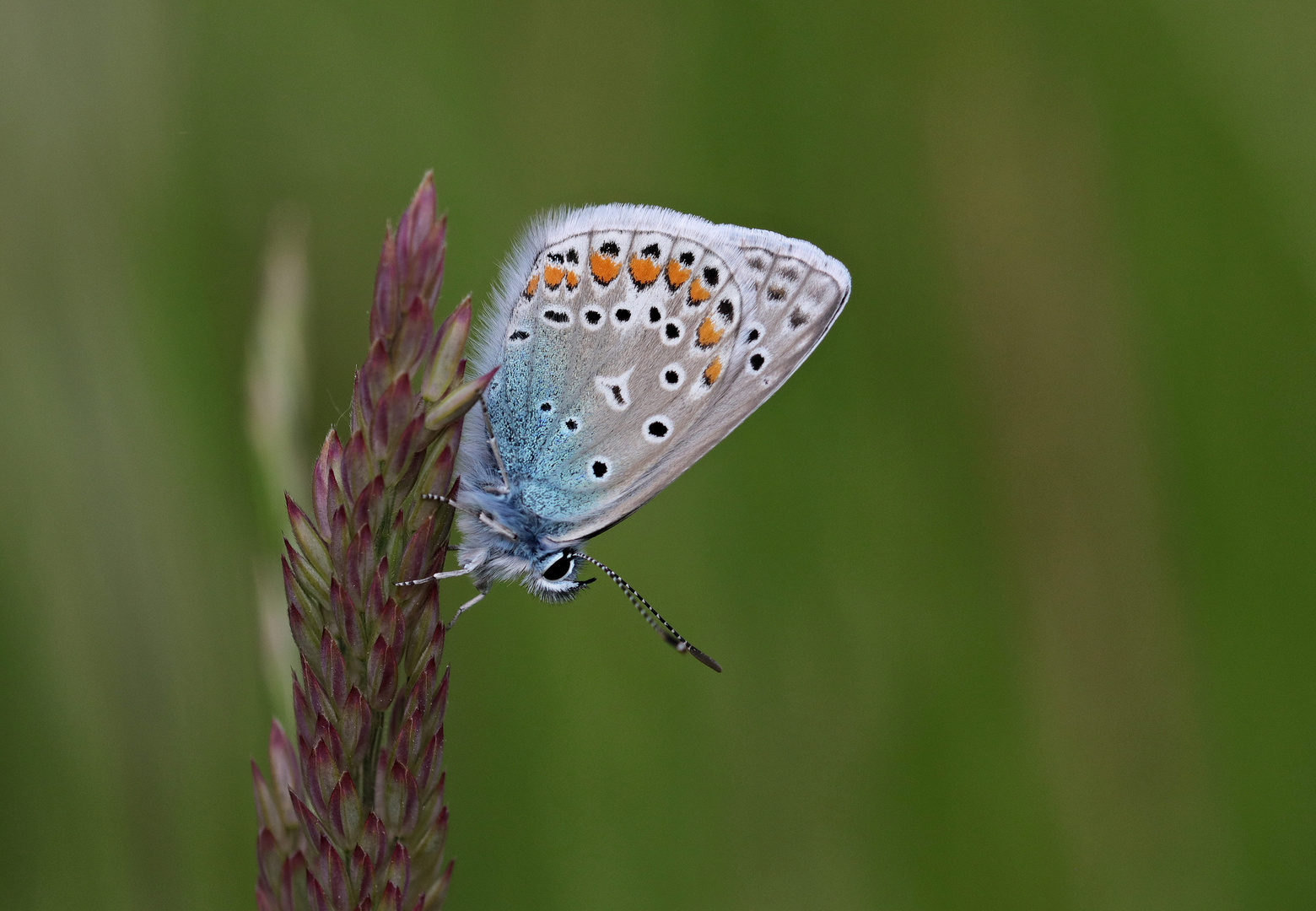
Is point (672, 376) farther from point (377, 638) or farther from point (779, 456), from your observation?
point (377, 638)

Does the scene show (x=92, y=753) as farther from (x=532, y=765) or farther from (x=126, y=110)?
(x=126, y=110)

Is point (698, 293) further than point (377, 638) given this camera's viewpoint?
Yes

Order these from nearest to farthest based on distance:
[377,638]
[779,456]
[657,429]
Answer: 1. [377,638]
2. [657,429]
3. [779,456]

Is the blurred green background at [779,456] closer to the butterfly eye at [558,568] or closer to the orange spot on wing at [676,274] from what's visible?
the butterfly eye at [558,568]

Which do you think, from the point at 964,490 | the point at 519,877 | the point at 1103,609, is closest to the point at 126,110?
the point at 519,877

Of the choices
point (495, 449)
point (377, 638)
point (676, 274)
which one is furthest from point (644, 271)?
point (377, 638)

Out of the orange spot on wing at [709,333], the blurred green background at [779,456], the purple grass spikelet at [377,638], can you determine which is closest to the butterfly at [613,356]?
the orange spot on wing at [709,333]

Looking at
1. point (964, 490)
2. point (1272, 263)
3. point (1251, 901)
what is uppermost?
point (1272, 263)
